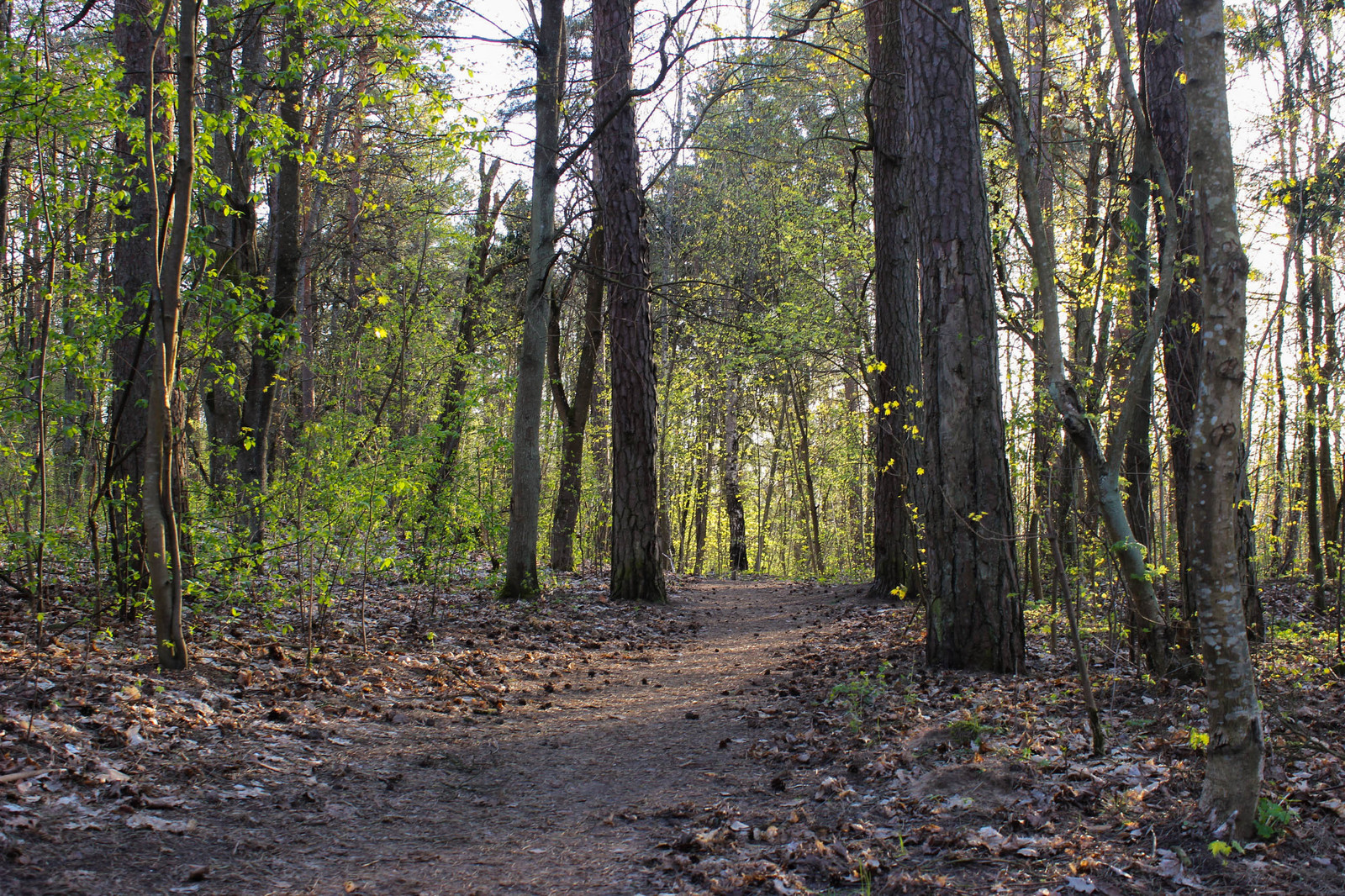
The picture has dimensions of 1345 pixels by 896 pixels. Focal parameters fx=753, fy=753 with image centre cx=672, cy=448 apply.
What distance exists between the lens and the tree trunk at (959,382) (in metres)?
5.68

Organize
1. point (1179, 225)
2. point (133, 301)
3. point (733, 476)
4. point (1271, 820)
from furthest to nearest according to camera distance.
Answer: point (733, 476), point (133, 301), point (1179, 225), point (1271, 820)

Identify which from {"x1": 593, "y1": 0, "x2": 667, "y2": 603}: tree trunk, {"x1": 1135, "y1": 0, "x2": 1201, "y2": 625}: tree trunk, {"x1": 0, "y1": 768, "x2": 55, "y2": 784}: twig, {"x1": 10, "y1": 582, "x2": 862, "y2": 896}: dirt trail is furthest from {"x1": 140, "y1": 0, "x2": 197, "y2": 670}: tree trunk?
{"x1": 1135, "y1": 0, "x2": 1201, "y2": 625}: tree trunk

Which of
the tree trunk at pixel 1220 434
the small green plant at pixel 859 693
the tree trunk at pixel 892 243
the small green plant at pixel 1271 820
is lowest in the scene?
the small green plant at pixel 859 693

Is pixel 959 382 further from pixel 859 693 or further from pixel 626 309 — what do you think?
pixel 626 309

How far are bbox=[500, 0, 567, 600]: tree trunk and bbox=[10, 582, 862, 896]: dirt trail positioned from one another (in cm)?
306

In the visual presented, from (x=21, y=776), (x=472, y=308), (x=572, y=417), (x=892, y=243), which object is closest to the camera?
(x=21, y=776)

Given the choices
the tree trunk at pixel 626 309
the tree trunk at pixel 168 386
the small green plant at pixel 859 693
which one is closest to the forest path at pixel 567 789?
the small green plant at pixel 859 693

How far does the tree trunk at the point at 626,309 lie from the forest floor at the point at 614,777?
3926 mm

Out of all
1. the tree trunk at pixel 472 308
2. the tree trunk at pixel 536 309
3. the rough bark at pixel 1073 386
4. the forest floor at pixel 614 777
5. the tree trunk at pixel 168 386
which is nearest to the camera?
the forest floor at pixel 614 777

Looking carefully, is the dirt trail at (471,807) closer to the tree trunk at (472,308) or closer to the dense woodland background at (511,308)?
the dense woodland background at (511,308)

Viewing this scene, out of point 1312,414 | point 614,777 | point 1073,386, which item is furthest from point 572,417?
point 1312,414

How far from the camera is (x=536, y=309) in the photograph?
916 cm

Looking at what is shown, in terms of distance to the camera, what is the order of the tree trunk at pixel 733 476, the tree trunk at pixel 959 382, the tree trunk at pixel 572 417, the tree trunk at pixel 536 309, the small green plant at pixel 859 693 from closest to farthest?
the small green plant at pixel 859 693, the tree trunk at pixel 959 382, the tree trunk at pixel 536 309, the tree trunk at pixel 572 417, the tree trunk at pixel 733 476

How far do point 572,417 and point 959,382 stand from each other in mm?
8315
